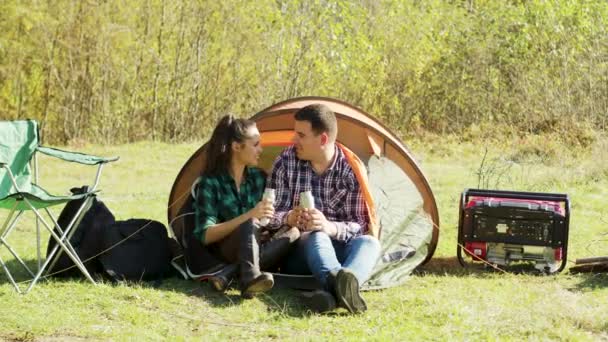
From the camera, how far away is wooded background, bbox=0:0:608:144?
10.7 metres

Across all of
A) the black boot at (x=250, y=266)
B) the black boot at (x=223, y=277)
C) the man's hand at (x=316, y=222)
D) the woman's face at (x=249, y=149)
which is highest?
the woman's face at (x=249, y=149)

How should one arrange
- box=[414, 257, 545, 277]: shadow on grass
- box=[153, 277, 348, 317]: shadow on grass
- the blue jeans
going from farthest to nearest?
box=[414, 257, 545, 277]: shadow on grass, the blue jeans, box=[153, 277, 348, 317]: shadow on grass

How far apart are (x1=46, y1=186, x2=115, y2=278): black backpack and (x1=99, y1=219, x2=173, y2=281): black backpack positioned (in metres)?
0.05

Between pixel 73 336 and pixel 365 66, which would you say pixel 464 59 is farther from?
pixel 73 336

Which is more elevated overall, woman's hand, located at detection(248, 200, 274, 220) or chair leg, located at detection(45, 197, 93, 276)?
woman's hand, located at detection(248, 200, 274, 220)

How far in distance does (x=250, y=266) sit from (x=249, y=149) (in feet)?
2.26

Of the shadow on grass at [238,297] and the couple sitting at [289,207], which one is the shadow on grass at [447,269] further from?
the shadow on grass at [238,297]

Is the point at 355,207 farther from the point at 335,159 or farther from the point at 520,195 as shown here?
the point at 520,195

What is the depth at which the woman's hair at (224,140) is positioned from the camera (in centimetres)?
491

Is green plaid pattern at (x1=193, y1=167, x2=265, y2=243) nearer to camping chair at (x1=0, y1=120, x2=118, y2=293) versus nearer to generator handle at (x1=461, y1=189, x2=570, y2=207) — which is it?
camping chair at (x1=0, y1=120, x2=118, y2=293)

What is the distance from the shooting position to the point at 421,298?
14.9ft

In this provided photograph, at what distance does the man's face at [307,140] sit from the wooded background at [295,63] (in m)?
6.04

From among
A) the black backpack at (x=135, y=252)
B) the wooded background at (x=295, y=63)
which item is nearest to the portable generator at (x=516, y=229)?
the black backpack at (x=135, y=252)

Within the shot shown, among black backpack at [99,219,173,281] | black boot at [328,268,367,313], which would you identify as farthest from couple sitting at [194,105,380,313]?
black backpack at [99,219,173,281]
